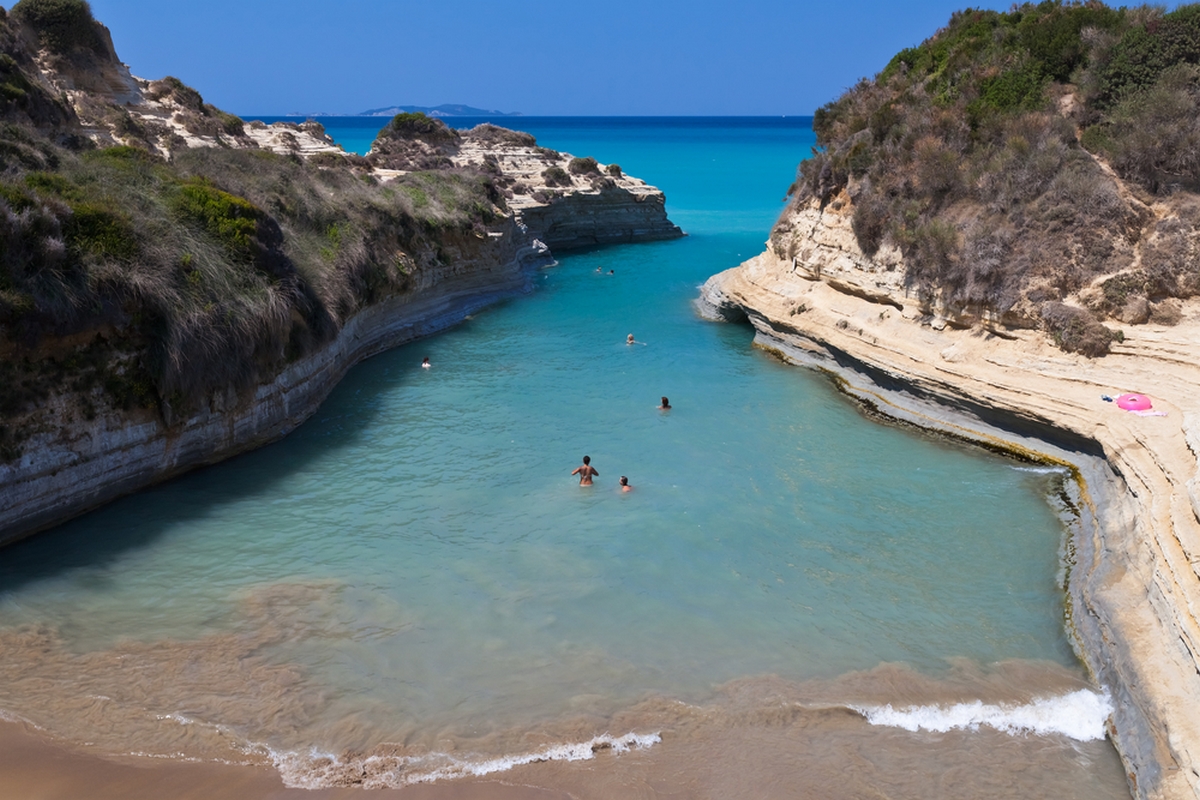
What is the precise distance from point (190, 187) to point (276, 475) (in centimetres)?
719

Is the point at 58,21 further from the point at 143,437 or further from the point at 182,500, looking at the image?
the point at 182,500

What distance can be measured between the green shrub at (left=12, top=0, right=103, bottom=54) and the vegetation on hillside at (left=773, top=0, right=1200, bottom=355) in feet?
88.8

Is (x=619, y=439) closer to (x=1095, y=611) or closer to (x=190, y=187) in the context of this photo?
(x=1095, y=611)

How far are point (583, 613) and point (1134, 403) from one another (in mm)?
11358

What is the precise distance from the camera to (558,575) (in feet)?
40.1

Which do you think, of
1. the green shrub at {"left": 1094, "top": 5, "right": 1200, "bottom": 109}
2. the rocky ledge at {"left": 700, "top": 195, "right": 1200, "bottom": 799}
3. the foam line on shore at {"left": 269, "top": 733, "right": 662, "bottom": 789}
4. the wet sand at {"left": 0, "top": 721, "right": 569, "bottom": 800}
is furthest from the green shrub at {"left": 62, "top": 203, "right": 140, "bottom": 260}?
the green shrub at {"left": 1094, "top": 5, "right": 1200, "bottom": 109}

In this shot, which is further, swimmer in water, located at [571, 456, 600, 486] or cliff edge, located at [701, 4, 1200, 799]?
swimmer in water, located at [571, 456, 600, 486]

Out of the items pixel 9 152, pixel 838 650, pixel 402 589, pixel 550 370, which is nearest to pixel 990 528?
pixel 838 650

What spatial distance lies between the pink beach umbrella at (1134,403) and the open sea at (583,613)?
1811mm

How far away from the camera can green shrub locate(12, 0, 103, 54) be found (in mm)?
27406

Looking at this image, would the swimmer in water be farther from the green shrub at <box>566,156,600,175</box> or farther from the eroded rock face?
the green shrub at <box>566,156,600,175</box>

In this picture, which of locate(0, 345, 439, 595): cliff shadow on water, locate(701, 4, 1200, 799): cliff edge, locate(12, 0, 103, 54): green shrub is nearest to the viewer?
locate(701, 4, 1200, 799): cliff edge

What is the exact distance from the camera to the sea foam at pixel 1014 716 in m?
9.26

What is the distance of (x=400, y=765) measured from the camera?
334 inches
